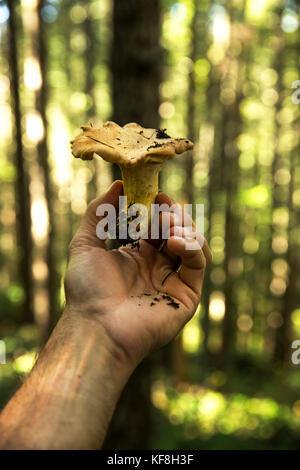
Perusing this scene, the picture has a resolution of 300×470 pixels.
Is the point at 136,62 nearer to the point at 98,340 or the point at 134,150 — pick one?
the point at 134,150

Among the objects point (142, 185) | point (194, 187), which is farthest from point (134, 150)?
point (194, 187)

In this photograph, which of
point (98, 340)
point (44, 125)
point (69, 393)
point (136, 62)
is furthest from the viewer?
point (44, 125)

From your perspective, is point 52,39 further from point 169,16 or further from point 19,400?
point 19,400

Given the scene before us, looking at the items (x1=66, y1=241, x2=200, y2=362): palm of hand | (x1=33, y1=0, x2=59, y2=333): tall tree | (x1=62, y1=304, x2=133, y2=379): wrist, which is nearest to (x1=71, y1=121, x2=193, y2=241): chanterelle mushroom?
(x1=66, y1=241, x2=200, y2=362): palm of hand

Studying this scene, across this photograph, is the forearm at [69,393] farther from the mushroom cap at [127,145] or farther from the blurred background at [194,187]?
the blurred background at [194,187]

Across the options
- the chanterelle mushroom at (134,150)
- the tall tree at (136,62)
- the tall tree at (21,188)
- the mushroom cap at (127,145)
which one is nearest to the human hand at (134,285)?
the chanterelle mushroom at (134,150)
